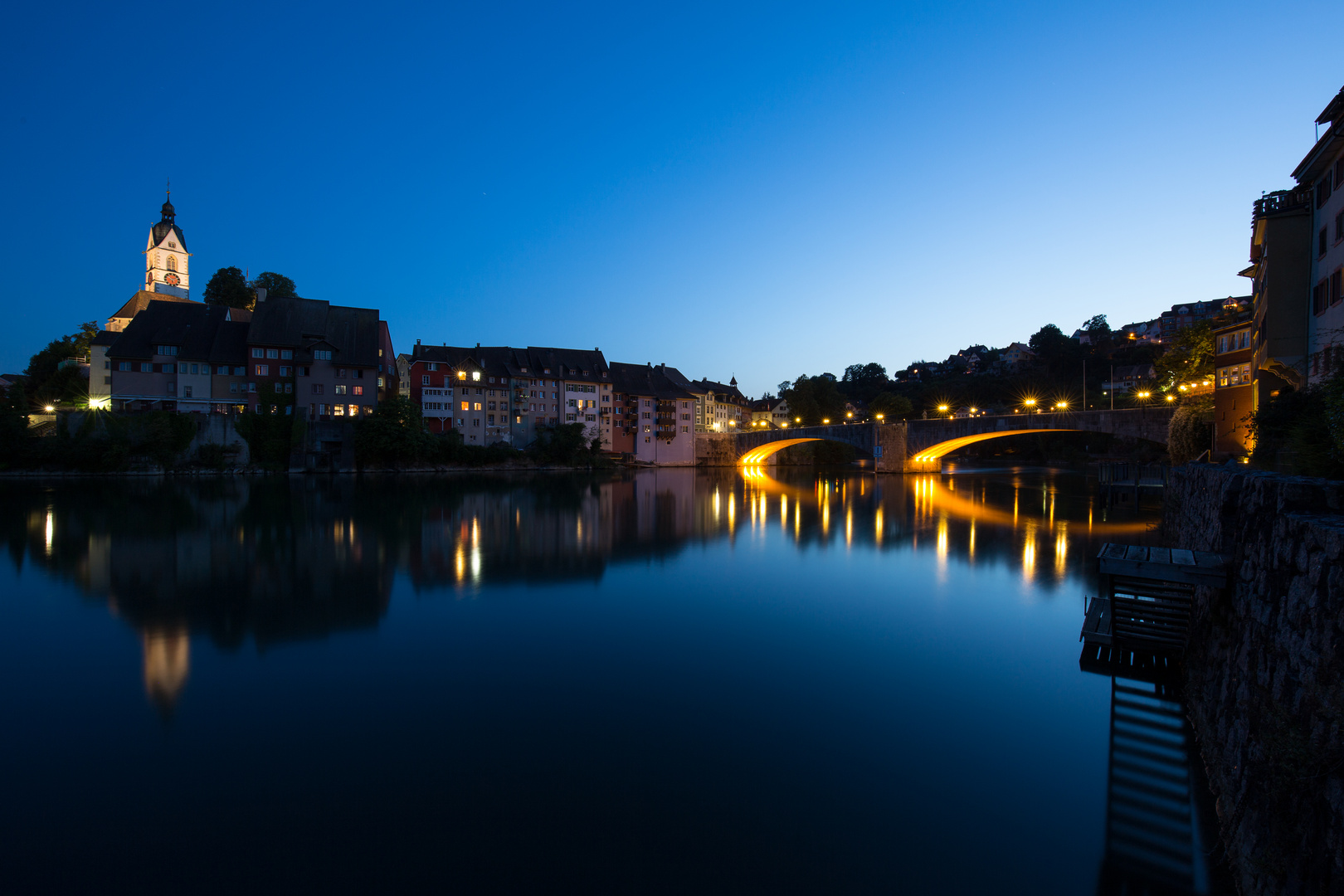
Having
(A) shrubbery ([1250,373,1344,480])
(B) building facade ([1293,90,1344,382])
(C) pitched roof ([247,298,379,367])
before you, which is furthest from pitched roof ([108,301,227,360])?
(B) building facade ([1293,90,1344,382])

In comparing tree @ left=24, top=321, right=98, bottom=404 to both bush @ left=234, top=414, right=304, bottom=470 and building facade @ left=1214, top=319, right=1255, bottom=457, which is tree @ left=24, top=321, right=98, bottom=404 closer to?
bush @ left=234, top=414, right=304, bottom=470

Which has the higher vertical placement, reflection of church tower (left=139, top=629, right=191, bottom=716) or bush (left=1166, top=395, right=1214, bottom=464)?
bush (left=1166, top=395, right=1214, bottom=464)

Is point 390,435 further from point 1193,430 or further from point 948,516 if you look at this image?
point 1193,430

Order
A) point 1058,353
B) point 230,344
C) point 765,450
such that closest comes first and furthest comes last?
point 230,344 < point 765,450 < point 1058,353

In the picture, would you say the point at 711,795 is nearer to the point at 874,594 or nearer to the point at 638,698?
the point at 638,698

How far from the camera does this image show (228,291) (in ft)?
227

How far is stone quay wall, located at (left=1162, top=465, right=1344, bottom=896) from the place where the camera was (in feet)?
12.2

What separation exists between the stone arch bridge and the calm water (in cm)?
2137

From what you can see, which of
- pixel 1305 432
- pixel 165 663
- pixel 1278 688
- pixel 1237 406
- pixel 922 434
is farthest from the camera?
pixel 922 434

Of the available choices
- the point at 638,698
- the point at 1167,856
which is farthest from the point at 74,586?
the point at 1167,856

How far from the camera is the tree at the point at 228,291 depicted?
226 ft

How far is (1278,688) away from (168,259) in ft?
313

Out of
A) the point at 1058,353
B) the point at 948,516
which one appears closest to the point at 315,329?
the point at 948,516

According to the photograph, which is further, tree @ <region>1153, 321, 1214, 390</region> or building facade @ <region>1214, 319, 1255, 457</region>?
tree @ <region>1153, 321, 1214, 390</region>
